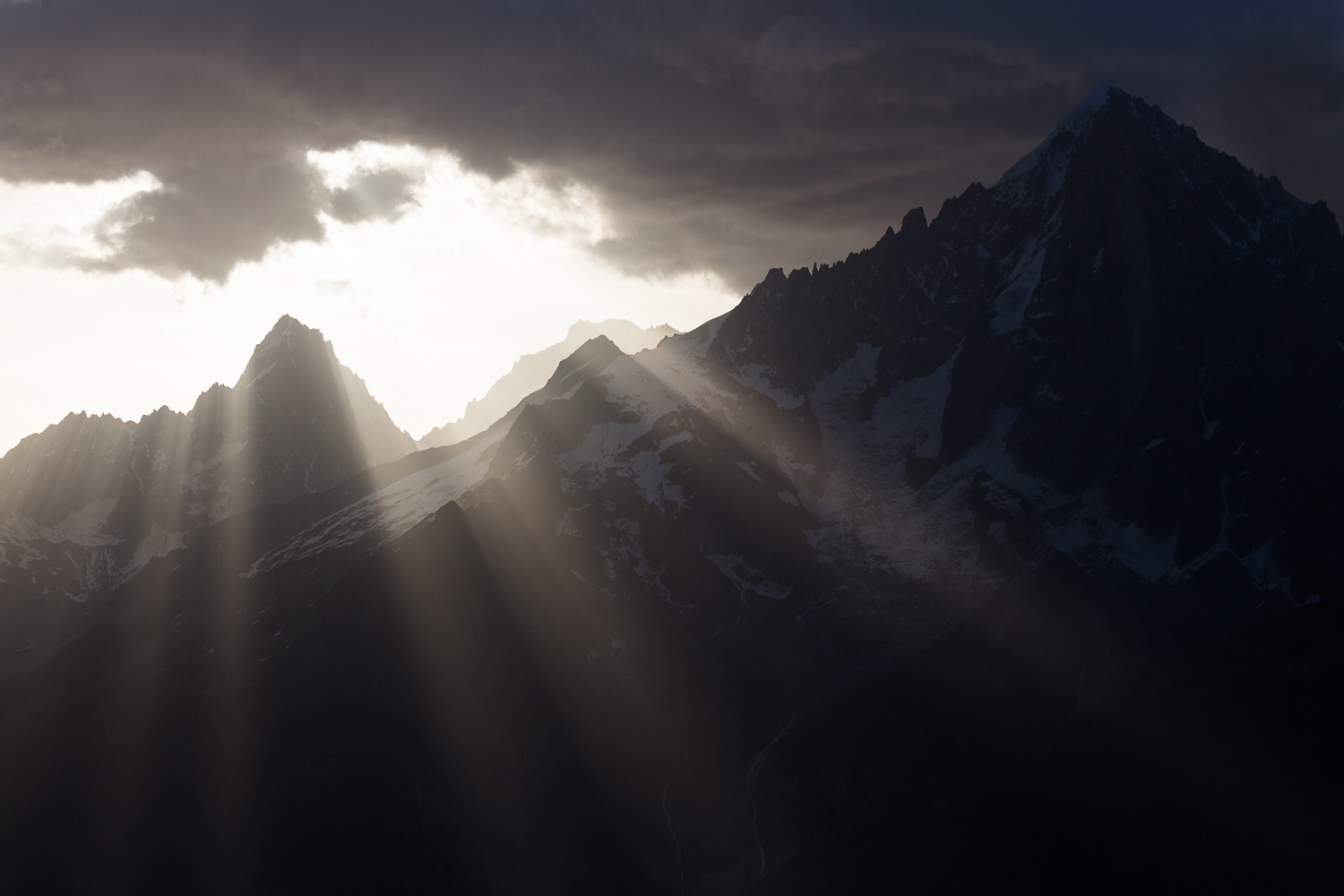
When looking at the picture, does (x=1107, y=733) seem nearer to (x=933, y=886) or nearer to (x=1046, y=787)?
(x=1046, y=787)

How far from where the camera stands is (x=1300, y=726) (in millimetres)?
163500

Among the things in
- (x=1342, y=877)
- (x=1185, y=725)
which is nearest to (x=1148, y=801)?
(x=1185, y=725)

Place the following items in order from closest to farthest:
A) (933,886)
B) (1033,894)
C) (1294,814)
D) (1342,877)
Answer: (1342,877)
(1294,814)
(1033,894)
(933,886)

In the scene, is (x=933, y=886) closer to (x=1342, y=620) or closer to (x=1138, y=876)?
(x=1138, y=876)

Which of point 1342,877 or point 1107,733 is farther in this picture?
point 1107,733

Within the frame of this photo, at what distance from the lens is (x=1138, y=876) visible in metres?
158

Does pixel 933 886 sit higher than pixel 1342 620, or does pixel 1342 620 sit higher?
pixel 1342 620

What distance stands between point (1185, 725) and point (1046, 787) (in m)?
21.4

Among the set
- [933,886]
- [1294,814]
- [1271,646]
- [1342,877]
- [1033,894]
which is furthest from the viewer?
[933,886]

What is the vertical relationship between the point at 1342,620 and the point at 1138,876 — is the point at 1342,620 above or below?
above

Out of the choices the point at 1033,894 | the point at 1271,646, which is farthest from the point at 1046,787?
the point at 1271,646

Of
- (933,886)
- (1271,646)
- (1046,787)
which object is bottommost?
(933,886)

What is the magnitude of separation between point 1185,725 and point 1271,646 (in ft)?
53.4

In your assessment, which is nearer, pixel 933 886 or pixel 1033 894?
pixel 1033 894
